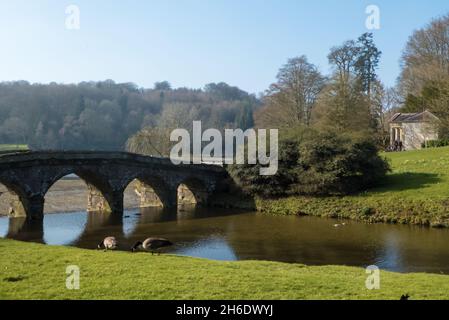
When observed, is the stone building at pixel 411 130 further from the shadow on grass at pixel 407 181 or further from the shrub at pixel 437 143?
the shadow on grass at pixel 407 181

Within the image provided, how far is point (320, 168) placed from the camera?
1479 inches

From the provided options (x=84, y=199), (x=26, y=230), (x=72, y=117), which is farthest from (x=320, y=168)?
(x=72, y=117)

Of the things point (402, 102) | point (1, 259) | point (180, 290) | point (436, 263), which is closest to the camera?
point (180, 290)

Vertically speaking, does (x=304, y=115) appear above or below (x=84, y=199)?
above

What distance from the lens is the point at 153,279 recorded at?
12.6m

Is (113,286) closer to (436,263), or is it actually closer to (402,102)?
(436,263)

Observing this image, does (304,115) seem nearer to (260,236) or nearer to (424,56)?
(424,56)

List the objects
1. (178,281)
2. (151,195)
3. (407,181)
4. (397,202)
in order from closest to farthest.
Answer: (178,281) → (397,202) → (407,181) → (151,195)

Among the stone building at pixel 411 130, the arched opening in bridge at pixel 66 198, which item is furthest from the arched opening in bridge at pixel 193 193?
the stone building at pixel 411 130

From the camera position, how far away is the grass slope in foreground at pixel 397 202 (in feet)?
104

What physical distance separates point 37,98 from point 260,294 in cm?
10481

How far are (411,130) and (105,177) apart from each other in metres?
39.4

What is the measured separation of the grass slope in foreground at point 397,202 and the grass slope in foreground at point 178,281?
16.9 metres

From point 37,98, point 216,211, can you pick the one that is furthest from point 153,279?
point 37,98
